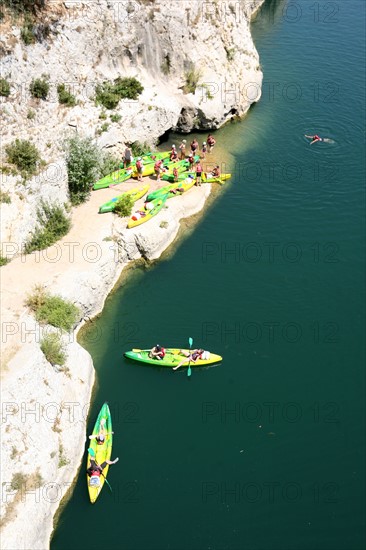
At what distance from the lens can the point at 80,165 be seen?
112 ft

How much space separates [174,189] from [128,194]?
3.80m

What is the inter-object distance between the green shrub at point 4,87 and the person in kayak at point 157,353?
58.3 ft

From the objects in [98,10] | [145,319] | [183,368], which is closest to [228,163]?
[98,10]

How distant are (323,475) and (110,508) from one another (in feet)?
30.6

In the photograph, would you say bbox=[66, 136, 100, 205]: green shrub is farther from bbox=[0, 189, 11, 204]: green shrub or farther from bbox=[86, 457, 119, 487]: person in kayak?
bbox=[86, 457, 119, 487]: person in kayak

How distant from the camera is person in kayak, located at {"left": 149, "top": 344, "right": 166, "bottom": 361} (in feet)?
91.7

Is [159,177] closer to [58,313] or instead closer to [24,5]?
[24,5]

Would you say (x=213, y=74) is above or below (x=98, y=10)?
below

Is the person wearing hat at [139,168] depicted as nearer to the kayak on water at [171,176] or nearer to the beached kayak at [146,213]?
the kayak on water at [171,176]

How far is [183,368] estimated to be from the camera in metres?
28.1

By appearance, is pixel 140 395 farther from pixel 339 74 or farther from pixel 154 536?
pixel 339 74

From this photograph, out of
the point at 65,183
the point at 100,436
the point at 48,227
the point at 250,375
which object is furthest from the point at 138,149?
the point at 100,436

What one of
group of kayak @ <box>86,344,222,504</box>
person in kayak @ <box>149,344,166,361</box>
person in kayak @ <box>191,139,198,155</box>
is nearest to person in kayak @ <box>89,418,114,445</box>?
group of kayak @ <box>86,344,222,504</box>

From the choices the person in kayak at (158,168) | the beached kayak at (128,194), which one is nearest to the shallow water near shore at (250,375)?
the person in kayak at (158,168)
